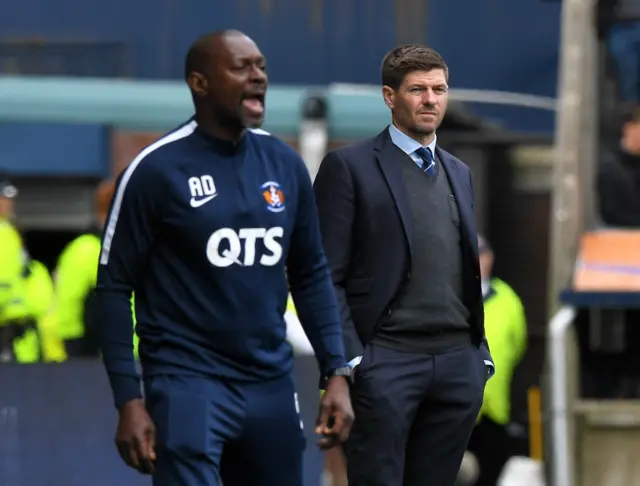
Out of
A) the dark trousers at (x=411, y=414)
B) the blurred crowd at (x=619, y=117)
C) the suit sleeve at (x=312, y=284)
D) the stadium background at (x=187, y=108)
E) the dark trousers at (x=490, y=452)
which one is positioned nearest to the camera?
the suit sleeve at (x=312, y=284)

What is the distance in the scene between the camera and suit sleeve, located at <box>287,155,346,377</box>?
4.94 metres

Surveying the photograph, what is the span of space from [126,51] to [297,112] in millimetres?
4768

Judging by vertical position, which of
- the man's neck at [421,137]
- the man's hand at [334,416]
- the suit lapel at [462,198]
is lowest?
the man's hand at [334,416]

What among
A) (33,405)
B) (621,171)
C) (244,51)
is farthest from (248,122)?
(621,171)

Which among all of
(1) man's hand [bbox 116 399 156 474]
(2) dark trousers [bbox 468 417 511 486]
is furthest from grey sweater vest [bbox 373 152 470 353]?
(2) dark trousers [bbox 468 417 511 486]

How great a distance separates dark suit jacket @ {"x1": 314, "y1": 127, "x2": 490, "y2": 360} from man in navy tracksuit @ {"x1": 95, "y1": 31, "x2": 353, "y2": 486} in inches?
19.8

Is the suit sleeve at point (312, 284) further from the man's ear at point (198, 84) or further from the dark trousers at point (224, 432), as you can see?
the man's ear at point (198, 84)

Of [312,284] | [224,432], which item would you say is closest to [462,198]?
[312,284]

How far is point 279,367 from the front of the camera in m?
4.82

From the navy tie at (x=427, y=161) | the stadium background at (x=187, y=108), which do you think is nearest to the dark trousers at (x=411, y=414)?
the navy tie at (x=427, y=161)

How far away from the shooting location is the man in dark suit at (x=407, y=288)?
17.2ft

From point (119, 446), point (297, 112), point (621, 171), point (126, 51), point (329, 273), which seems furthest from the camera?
point (126, 51)

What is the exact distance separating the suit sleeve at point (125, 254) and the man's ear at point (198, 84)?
0.25 meters

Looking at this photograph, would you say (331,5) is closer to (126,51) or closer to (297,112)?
(126,51)
